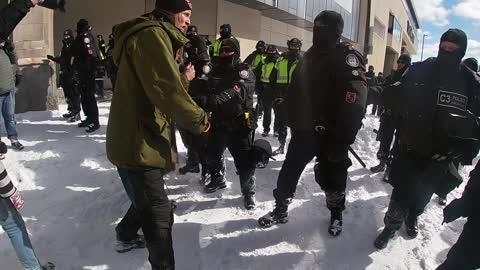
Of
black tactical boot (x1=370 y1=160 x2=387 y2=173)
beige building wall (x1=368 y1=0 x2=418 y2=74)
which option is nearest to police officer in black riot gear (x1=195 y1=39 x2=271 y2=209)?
black tactical boot (x1=370 y1=160 x2=387 y2=173)

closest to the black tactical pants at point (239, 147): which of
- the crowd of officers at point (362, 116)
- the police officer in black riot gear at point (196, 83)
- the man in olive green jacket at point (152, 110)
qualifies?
the police officer in black riot gear at point (196, 83)

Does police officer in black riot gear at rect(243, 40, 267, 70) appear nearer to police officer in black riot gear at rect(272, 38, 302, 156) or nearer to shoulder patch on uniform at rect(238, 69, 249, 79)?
police officer in black riot gear at rect(272, 38, 302, 156)

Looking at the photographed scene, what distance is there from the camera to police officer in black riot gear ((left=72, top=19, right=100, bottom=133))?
6.53 meters

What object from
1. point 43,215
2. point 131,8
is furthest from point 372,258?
point 131,8

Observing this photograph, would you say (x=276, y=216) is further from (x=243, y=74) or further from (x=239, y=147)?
(x=243, y=74)

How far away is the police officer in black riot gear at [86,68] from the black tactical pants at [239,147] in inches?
127

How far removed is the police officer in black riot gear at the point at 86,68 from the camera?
6.53m

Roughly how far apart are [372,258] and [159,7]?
2751mm

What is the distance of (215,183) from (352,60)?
2.19 metres

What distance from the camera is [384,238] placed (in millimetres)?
3555

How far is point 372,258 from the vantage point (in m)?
3.39

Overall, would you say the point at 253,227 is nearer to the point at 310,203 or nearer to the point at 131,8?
the point at 310,203

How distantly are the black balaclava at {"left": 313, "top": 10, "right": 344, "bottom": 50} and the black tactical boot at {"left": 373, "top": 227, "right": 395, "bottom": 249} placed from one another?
71.3 inches

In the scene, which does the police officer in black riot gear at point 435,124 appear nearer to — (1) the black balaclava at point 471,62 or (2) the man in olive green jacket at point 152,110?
(2) the man in olive green jacket at point 152,110
